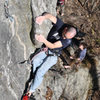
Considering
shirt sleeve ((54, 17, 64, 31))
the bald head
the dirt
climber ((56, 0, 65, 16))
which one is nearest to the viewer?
the bald head

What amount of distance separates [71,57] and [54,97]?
160cm

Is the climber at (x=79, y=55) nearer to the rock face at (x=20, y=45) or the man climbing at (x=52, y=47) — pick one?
the rock face at (x=20, y=45)

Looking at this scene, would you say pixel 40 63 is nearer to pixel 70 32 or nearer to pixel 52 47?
pixel 52 47

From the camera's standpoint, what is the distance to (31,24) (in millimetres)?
5543

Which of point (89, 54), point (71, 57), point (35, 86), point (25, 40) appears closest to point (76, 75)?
point (71, 57)

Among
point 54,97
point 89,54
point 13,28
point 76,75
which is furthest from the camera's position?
point 89,54

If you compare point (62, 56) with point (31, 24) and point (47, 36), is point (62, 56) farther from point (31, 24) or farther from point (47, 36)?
point (31, 24)

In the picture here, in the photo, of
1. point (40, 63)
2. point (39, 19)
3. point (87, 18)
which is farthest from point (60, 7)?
point (40, 63)

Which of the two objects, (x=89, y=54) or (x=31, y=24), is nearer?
(x=31, y=24)

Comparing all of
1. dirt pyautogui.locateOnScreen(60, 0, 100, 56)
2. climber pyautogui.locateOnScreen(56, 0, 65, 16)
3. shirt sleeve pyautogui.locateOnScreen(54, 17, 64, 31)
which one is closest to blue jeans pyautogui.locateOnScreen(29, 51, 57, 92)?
shirt sleeve pyautogui.locateOnScreen(54, 17, 64, 31)

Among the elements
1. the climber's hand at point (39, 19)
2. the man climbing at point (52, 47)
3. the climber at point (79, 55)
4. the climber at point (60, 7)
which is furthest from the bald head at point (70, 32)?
the climber at point (60, 7)

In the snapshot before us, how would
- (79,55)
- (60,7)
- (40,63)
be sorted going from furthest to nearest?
(60,7) < (79,55) < (40,63)

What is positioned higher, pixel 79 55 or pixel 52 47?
pixel 52 47

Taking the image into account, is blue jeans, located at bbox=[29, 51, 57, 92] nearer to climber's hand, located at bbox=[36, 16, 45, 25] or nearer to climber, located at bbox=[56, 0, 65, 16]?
climber's hand, located at bbox=[36, 16, 45, 25]
